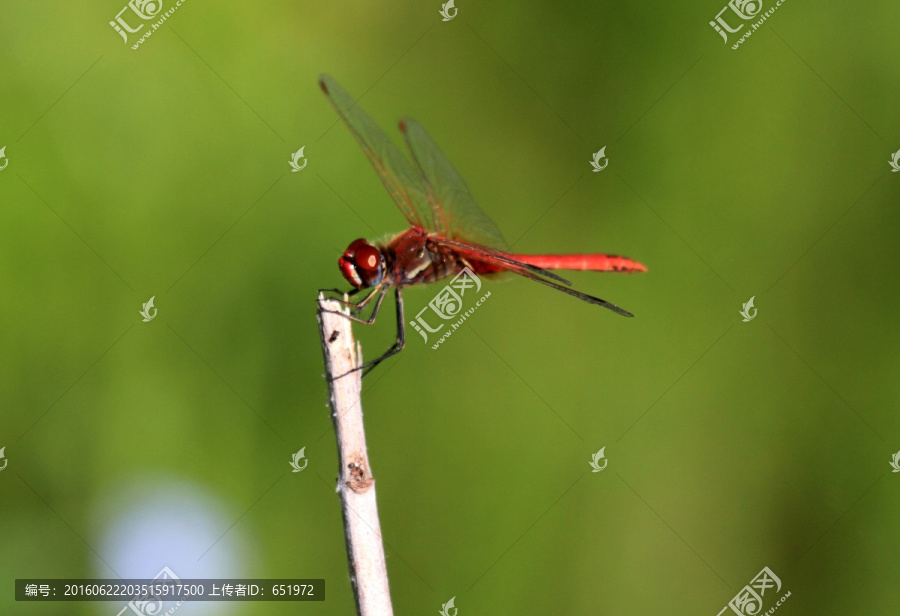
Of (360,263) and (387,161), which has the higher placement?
(387,161)

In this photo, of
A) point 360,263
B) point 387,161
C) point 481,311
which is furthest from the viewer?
point 481,311

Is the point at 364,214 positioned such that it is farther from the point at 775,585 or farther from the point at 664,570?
the point at 775,585

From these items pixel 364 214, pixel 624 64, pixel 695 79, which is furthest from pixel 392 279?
pixel 695 79

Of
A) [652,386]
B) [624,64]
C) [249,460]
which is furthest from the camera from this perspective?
[624,64]

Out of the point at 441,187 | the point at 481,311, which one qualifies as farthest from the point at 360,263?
the point at 481,311

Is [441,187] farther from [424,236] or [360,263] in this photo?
[360,263]
